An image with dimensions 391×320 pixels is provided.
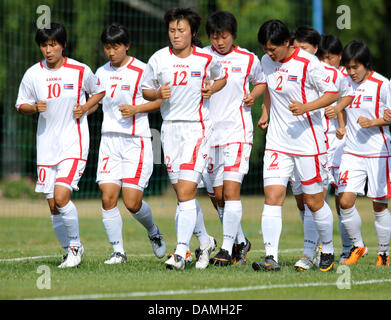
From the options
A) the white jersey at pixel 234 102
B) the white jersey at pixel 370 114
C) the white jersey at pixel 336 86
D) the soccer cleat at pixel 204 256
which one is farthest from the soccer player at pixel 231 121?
A: the white jersey at pixel 370 114

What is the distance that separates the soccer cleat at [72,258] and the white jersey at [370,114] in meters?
3.68

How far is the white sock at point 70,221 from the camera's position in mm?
8766

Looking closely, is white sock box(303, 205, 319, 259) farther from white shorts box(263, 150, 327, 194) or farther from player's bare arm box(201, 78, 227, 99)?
player's bare arm box(201, 78, 227, 99)

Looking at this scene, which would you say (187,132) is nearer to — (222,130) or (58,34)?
(222,130)

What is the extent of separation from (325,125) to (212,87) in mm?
2741

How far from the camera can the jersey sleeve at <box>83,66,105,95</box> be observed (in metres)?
9.07

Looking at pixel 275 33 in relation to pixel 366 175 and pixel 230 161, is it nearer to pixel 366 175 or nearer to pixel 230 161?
pixel 230 161

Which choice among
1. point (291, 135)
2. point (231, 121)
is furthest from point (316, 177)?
point (231, 121)

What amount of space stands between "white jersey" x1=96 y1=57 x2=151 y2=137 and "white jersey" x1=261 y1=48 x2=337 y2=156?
1807mm

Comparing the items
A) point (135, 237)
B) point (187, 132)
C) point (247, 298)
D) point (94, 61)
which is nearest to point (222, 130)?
point (187, 132)

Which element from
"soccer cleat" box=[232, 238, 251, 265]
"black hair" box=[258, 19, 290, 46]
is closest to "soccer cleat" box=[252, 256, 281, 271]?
"soccer cleat" box=[232, 238, 251, 265]

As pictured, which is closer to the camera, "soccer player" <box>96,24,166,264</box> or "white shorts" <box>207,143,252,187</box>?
"white shorts" <box>207,143,252,187</box>

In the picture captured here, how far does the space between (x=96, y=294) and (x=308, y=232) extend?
3360 millimetres
